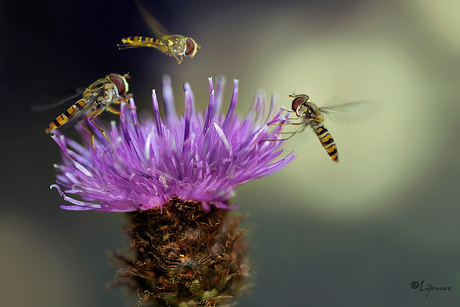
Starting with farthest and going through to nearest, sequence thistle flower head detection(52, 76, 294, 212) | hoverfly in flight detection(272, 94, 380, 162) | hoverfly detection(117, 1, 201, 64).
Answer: hoverfly detection(117, 1, 201, 64)
hoverfly in flight detection(272, 94, 380, 162)
thistle flower head detection(52, 76, 294, 212)

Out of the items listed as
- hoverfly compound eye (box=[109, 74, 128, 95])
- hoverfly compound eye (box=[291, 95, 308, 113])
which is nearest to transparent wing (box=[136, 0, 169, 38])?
hoverfly compound eye (box=[109, 74, 128, 95])

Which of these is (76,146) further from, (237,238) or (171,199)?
(237,238)

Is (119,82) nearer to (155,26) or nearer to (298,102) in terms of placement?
(155,26)

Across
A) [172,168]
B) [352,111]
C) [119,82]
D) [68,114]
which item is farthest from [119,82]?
[352,111]

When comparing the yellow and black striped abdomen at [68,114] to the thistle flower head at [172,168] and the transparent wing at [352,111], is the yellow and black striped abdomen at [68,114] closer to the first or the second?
the thistle flower head at [172,168]

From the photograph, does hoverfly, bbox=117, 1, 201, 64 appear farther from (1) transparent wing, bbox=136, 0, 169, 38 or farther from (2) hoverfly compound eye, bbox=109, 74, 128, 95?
(2) hoverfly compound eye, bbox=109, 74, 128, 95

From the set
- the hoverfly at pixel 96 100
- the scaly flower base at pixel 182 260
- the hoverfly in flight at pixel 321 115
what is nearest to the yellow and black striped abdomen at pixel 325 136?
the hoverfly in flight at pixel 321 115
